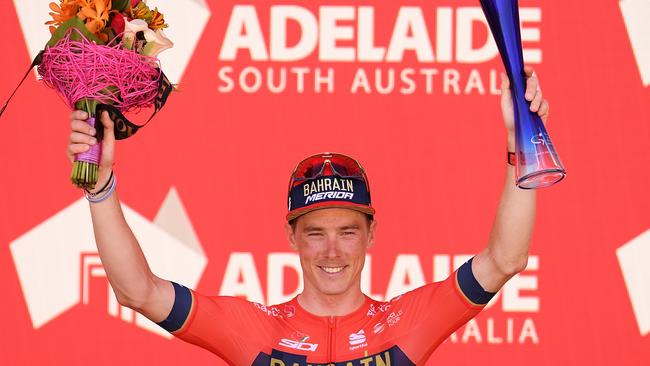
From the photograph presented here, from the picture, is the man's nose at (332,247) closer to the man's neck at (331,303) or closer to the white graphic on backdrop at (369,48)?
the man's neck at (331,303)

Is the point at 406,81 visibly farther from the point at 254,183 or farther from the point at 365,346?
the point at 365,346

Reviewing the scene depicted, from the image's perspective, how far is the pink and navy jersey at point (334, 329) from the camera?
131 inches

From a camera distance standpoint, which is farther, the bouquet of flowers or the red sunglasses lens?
the red sunglasses lens

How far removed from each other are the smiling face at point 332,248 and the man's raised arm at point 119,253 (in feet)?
1.22

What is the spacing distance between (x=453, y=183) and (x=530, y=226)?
130 cm

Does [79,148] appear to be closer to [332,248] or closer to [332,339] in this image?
[332,248]

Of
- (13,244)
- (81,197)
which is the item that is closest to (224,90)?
(81,197)

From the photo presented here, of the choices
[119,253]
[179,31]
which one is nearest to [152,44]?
[119,253]

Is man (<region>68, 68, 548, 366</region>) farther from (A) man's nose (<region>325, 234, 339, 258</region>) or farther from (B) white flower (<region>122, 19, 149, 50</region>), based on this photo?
(B) white flower (<region>122, 19, 149, 50</region>)

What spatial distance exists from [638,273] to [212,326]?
5.54ft

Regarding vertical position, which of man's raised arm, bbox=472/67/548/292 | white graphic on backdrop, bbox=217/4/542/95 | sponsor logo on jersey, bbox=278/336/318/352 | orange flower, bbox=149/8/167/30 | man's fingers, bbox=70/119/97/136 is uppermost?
white graphic on backdrop, bbox=217/4/542/95

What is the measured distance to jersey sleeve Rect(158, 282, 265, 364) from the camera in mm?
3361

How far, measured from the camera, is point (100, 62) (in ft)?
9.83

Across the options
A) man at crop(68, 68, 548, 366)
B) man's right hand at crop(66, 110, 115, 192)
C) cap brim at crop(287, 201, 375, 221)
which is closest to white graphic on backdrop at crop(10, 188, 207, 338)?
man at crop(68, 68, 548, 366)
